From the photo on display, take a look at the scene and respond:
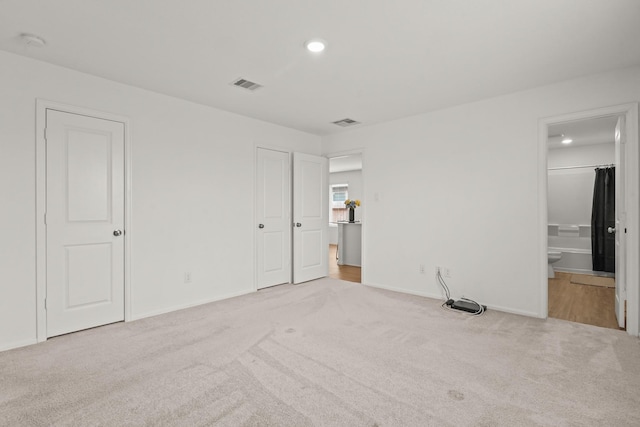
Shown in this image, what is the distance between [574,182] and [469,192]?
3.78 m

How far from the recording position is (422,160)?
440 centimetres

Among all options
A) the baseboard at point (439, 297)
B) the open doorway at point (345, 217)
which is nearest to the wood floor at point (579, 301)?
the baseboard at point (439, 297)

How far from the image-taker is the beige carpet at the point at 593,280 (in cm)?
512

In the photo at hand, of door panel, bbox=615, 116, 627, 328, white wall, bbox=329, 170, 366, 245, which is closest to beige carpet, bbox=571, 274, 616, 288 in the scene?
door panel, bbox=615, 116, 627, 328

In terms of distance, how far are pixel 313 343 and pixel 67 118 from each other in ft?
9.88

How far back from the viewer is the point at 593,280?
212 inches

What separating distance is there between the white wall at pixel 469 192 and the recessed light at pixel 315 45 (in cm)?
224

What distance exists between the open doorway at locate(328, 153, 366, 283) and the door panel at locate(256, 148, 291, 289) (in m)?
1.08

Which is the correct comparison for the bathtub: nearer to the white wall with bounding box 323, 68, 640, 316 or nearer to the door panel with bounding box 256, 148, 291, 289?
the white wall with bounding box 323, 68, 640, 316

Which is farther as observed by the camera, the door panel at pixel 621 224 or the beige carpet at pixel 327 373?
the door panel at pixel 621 224

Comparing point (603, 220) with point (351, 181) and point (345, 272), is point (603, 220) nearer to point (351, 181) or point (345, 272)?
point (345, 272)

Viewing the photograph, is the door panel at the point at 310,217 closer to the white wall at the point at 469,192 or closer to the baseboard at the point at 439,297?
the white wall at the point at 469,192

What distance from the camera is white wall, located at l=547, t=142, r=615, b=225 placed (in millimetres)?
6018

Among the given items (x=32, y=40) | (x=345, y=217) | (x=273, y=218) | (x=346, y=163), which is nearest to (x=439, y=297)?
(x=273, y=218)
